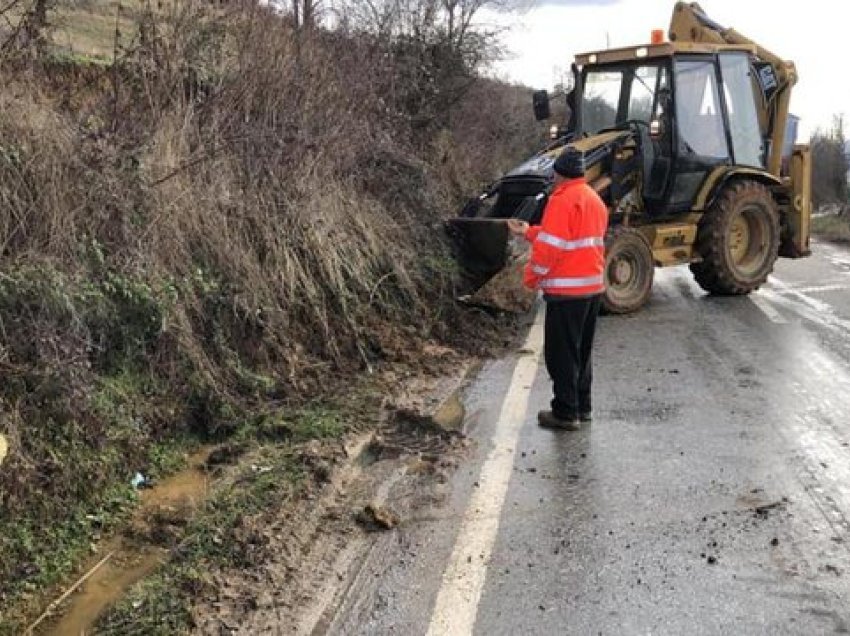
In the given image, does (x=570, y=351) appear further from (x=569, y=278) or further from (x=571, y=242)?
(x=571, y=242)

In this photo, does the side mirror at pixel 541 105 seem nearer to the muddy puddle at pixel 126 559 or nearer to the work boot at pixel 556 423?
the work boot at pixel 556 423

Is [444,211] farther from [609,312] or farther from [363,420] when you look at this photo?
[363,420]

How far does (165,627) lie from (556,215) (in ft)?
12.7

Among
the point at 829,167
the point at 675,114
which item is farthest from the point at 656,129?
the point at 829,167

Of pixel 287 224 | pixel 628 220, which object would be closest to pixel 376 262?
pixel 287 224

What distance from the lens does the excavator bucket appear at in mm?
10039

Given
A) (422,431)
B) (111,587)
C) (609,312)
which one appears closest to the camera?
(111,587)

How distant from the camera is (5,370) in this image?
473 centimetres

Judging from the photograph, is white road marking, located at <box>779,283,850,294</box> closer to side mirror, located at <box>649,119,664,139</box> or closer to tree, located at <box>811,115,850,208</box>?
side mirror, located at <box>649,119,664,139</box>

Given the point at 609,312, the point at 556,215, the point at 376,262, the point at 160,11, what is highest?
the point at 160,11

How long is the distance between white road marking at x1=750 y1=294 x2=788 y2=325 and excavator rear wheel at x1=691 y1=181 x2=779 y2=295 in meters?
0.17

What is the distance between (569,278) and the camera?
6.43 meters

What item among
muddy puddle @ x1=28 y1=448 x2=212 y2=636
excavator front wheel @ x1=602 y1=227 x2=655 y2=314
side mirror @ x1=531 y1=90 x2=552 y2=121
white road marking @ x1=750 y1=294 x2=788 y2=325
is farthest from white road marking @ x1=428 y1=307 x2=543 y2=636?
side mirror @ x1=531 y1=90 x2=552 y2=121

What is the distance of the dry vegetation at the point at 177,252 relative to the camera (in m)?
4.82
